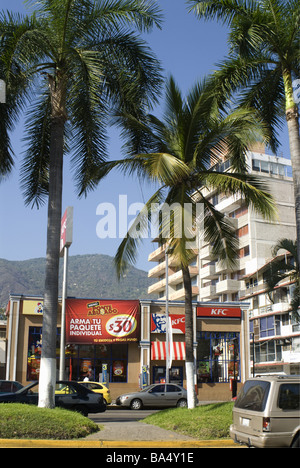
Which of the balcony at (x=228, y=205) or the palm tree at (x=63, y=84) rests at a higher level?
the balcony at (x=228, y=205)

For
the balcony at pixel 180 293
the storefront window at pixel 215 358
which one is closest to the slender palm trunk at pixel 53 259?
the storefront window at pixel 215 358

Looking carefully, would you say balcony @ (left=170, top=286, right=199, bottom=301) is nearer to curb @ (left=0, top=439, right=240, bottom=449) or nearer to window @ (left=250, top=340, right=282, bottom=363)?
window @ (left=250, top=340, right=282, bottom=363)

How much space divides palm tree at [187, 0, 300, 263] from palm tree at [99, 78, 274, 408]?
40.5 inches

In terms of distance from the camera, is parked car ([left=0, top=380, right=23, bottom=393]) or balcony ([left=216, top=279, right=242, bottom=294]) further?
balcony ([left=216, top=279, right=242, bottom=294])

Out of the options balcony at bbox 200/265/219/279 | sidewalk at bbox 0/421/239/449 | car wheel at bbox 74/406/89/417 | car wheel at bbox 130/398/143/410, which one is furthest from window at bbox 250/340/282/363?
sidewalk at bbox 0/421/239/449

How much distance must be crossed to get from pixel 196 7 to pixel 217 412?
11975 mm

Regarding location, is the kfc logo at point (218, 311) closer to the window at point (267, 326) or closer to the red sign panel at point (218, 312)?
the red sign panel at point (218, 312)

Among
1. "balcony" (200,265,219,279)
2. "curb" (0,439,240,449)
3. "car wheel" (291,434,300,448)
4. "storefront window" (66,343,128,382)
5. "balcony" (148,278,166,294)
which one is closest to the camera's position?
"car wheel" (291,434,300,448)

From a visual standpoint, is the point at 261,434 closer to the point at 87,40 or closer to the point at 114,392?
the point at 87,40

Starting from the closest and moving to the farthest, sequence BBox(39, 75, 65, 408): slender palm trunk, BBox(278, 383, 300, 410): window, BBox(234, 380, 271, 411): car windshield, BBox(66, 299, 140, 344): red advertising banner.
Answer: BBox(278, 383, 300, 410): window
BBox(234, 380, 271, 411): car windshield
BBox(39, 75, 65, 408): slender palm trunk
BBox(66, 299, 140, 344): red advertising banner

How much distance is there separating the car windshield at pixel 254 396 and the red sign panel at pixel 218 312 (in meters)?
29.9

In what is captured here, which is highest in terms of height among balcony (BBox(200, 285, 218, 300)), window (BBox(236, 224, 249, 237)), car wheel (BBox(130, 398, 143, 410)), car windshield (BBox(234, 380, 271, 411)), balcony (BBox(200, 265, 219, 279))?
window (BBox(236, 224, 249, 237))

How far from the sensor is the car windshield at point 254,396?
9.88 metres

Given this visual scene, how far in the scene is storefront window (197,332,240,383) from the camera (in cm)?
4084
